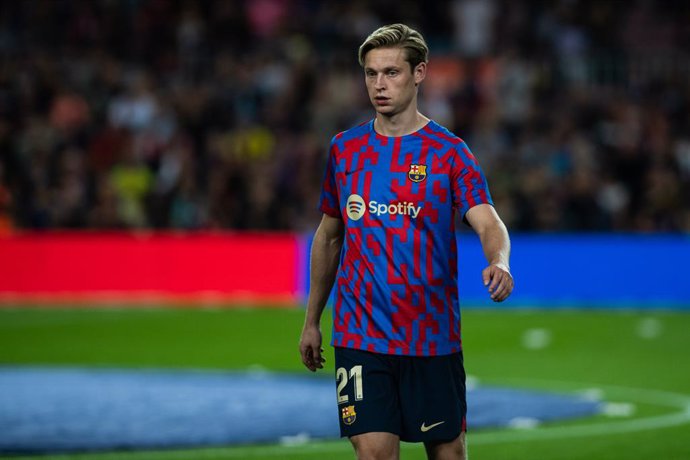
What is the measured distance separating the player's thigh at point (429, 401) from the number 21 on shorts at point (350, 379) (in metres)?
0.18

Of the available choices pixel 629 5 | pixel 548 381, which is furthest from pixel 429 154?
pixel 629 5

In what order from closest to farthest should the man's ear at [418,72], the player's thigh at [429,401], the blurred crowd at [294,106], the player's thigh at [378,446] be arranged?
the player's thigh at [378,446], the player's thigh at [429,401], the man's ear at [418,72], the blurred crowd at [294,106]

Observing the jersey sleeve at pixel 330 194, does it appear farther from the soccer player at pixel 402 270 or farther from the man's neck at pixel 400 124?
the man's neck at pixel 400 124

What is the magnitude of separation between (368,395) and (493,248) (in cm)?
85

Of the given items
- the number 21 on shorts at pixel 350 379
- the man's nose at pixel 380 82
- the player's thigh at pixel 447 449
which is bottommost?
the player's thigh at pixel 447 449

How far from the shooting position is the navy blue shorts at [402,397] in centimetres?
611

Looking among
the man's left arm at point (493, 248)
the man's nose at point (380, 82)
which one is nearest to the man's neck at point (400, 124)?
the man's nose at point (380, 82)

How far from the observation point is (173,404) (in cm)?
1223

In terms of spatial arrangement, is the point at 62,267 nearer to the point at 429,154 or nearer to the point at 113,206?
the point at 113,206

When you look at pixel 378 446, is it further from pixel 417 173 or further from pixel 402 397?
pixel 417 173

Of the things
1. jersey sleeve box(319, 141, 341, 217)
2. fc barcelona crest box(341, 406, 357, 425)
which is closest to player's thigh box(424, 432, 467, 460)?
fc barcelona crest box(341, 406, 357, 425)

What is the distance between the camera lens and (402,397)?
615cm

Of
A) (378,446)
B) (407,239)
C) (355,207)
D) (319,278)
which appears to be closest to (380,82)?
(355,207)

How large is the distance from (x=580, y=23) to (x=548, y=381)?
48.1 feet
